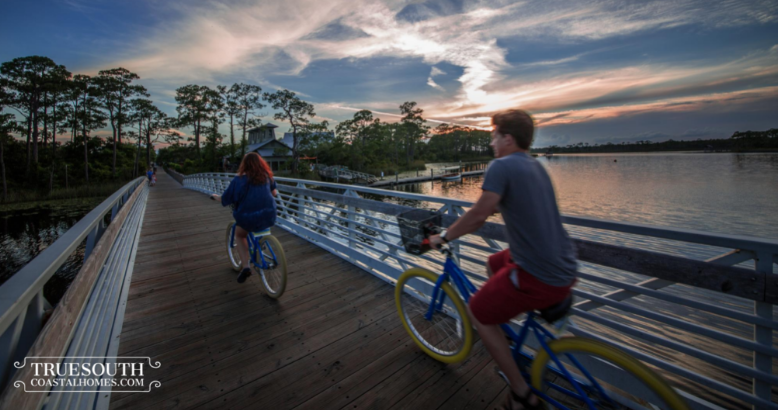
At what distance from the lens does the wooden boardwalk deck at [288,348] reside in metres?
2.03

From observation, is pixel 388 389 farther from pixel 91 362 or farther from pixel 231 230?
pixel 231 230

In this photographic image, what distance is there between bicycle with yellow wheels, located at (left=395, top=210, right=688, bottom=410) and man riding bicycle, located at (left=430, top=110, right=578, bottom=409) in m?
0.15

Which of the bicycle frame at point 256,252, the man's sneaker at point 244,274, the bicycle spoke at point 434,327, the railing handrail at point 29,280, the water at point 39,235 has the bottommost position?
the water at point 39,235

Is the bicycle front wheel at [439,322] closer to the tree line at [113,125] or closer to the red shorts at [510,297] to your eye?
the red shorts at [510,297]

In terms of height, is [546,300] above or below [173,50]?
below

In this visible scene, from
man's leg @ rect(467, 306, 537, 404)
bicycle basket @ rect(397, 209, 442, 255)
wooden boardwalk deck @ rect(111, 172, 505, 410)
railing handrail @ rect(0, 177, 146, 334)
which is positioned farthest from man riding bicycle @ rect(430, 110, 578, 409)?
railing handrail @ rect(0, 177, 146, 334)

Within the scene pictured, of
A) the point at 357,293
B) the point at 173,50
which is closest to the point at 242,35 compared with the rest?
the point at 173,50

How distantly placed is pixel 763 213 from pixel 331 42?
32.4 meters

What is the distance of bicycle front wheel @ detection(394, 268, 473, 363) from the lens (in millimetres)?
2076

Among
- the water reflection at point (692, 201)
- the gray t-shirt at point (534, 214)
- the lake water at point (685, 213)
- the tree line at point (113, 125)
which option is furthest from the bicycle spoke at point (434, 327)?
the tree line at point (113, 125)

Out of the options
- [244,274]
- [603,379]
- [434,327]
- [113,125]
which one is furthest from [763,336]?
[113,125]

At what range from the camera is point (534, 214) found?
4.57 ft

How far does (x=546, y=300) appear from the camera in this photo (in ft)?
4.76

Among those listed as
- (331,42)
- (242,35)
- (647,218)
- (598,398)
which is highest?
(331,42)
